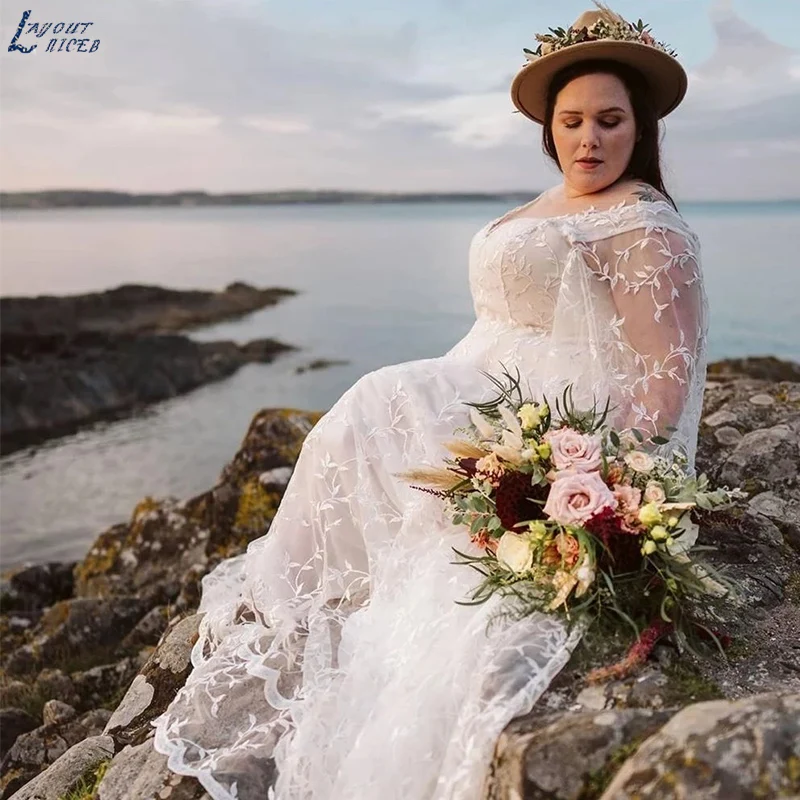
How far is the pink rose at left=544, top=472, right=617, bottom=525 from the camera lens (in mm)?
2998

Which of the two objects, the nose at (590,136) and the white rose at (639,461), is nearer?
the white rose at (639,461)

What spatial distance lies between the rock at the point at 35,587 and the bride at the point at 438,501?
4170 mm

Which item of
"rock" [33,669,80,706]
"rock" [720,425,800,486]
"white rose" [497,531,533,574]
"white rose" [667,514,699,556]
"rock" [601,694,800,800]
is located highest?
"white rose" [667,514,699,556]

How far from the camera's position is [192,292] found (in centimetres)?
2489

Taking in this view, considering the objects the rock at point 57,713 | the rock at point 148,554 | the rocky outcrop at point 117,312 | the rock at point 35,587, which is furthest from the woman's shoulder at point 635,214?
the rocky outcrop at point 117,312

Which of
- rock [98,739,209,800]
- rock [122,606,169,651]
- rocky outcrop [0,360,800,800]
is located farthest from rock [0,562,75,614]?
rock [98,739,209,800]

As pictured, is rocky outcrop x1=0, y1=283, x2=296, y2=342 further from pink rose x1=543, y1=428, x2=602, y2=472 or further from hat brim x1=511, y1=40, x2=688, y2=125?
pink rose x1=543, y1=428, x2=602, y2=472

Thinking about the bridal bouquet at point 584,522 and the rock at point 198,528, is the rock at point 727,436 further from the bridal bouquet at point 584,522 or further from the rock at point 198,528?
the rock at point 198,528

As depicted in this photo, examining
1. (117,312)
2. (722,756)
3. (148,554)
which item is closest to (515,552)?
(722,756)

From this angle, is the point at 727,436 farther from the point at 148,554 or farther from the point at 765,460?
the point at 148,554

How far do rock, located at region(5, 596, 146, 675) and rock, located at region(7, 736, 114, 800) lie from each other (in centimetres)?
246

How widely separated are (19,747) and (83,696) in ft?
2.35

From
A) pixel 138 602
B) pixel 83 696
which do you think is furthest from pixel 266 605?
pixel 138 602

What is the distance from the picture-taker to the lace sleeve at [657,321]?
380cm
